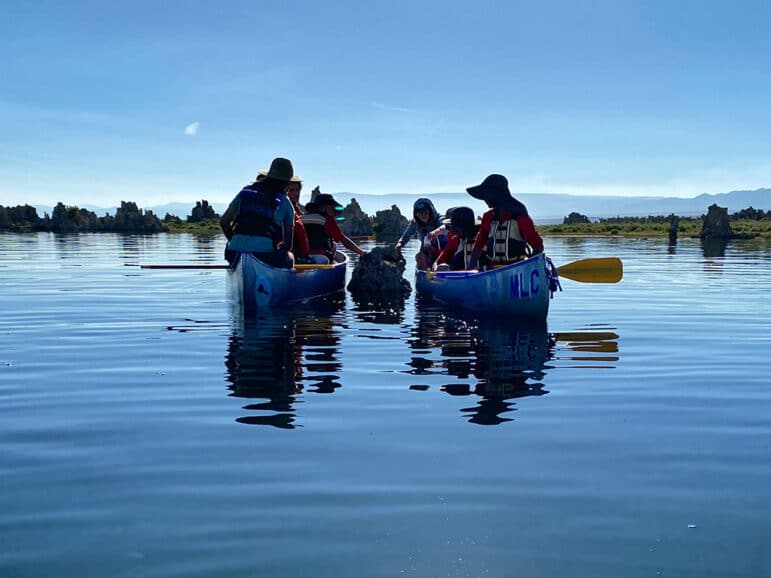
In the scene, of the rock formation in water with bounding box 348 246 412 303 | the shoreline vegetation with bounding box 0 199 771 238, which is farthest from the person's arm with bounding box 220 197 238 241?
the shoreline vegetation with bounding box 0 199 771 238

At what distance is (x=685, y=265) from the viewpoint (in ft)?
95.8

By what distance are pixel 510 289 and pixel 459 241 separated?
3827mm

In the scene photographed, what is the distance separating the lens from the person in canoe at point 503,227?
1291cm

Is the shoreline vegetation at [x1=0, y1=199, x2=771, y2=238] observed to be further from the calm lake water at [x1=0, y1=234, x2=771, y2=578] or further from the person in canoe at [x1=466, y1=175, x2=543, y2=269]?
the calm lake water at [x1=0, y1=234, x2=771, y2=578]

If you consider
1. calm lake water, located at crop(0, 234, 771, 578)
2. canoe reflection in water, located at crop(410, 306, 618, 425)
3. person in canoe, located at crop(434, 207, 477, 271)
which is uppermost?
person in canoe, located at crop(434, 207, 477, 271)

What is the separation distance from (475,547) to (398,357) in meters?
6.01

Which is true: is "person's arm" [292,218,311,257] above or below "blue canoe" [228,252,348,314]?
above

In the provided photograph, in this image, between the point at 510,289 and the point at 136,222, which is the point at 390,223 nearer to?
the point at 136,222

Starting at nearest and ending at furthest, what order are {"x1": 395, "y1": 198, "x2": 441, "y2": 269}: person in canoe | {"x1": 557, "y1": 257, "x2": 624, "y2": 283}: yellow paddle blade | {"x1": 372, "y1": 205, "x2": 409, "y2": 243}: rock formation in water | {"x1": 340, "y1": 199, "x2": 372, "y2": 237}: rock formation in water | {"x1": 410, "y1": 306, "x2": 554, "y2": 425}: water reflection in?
{"x1": 410, "y1": 306, "x2": 554, "y2": 425}: water reflection, {"x1": 557, "y1": 257, "x2": 624, "y2": 283}: yellow paddle blade, {"x1": 395, "y1": 198, "x2": 441, "y2": 269}: person in canoe, {"x1": 340, "y1": 199, "x2": 372, "y2": 237}: rock formation in water, {"x1": 372, "y1": 205, "x2": 409, "y2": 243}: rock formation in water

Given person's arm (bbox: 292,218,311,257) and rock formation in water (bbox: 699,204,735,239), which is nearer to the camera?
person's arm (bbox: 292,218,311,257)

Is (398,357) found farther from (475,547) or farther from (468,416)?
(475,547)

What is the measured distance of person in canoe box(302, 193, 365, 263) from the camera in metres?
17.8

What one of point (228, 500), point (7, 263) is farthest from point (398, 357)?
point (7, 263)

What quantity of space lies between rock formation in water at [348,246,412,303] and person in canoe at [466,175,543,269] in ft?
17.6
